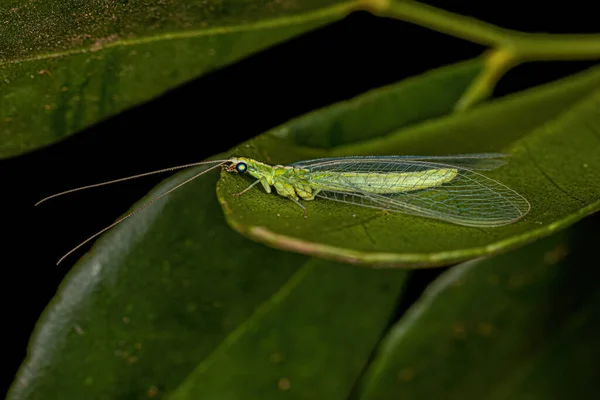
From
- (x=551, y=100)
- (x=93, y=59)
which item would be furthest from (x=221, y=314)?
(x=551, y=100)

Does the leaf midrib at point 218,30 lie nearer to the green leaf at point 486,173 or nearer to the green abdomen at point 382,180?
the green leaf at point 486,173

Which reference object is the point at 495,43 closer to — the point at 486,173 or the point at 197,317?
the point at 486,173

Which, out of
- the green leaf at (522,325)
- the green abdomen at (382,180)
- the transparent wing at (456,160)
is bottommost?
the green leaf at (522,325)

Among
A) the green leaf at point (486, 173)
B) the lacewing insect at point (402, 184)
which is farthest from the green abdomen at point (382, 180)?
the green leaf at point (486, 173)

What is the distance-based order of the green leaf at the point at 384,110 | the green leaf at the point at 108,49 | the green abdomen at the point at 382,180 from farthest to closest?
1. the green abdomen at the point at 382,180
2. the green leaf at the point at 384,110
3. the green leaf at the point at 108,49

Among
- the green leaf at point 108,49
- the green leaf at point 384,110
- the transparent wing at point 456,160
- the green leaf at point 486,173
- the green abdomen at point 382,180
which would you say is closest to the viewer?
the green leaf at point 486,173

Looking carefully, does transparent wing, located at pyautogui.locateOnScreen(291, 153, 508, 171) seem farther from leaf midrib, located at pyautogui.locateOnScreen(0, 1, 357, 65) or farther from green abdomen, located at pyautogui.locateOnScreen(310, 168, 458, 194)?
leaf midrib, located at pyautogui.locateOnScreen(0, 1, 357, 65)

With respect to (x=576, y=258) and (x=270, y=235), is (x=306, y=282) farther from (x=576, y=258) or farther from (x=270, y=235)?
(x=576, y=258)
